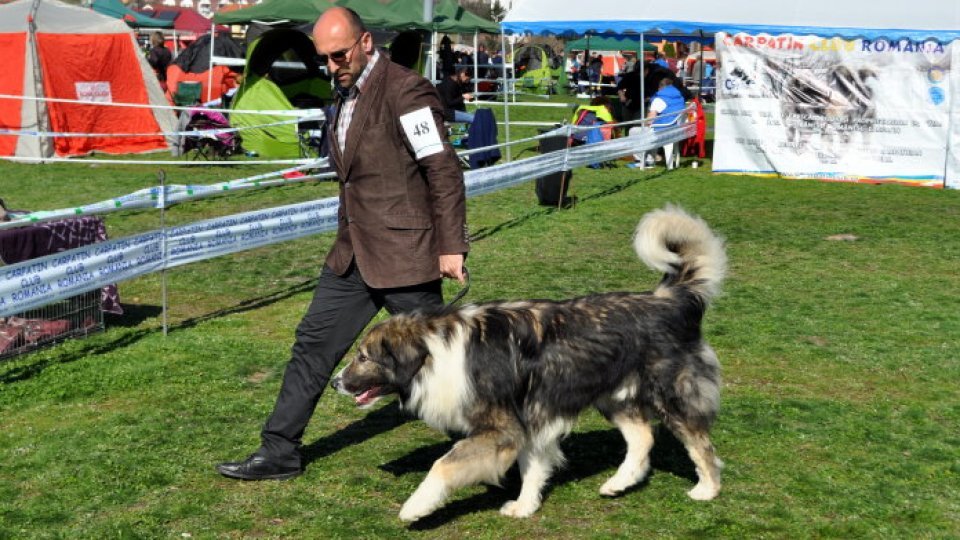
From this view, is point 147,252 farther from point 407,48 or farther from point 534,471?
point 407,48

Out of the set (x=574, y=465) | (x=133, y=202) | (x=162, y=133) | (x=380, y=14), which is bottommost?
(x=574, y=465)

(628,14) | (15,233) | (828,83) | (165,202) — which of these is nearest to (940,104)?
(828,83)

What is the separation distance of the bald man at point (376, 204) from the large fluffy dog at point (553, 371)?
1.00 ft

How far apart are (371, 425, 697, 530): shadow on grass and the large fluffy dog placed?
9.0 inches

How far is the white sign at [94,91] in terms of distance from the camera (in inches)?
752

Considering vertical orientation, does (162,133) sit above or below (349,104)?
below

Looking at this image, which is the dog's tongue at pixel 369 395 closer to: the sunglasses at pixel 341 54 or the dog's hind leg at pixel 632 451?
the dog's hind leg at pixel 632 451

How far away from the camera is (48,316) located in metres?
7.34

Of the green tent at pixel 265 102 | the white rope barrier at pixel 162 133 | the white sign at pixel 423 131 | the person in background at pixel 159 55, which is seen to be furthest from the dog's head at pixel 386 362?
the person in background at pixel 159 55

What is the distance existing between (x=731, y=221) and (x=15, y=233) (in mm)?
9009

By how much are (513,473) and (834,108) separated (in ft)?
49.4

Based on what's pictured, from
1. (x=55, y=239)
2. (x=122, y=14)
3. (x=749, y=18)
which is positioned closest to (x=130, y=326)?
(x=55, y=239)

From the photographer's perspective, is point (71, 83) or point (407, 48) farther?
point (407, 48)

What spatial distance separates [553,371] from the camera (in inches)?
177
